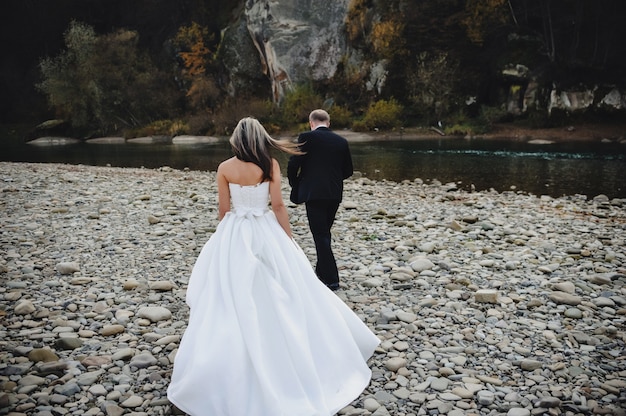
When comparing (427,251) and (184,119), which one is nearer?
(427,251)

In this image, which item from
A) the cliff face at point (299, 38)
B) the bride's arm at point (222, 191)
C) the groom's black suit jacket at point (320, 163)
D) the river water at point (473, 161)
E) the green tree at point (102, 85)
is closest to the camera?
the bride's arm at point (222, 191)

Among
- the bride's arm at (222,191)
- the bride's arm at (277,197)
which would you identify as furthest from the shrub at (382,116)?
the bride's arm at (222,191)

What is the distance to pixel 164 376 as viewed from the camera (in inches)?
166

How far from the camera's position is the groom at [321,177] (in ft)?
19.8

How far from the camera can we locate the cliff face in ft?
160

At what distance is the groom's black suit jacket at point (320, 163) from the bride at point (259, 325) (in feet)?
5.09

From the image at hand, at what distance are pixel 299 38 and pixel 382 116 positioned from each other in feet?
49.7

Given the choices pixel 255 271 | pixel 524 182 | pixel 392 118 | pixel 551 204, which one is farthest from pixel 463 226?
pixel 392 118

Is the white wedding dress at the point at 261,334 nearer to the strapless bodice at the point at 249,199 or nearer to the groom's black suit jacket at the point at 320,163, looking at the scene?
the strapless bodice at the point at 249,199

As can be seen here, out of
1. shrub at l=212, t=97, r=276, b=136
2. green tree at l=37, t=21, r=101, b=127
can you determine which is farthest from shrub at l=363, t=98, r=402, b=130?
green tree at l=37, t=21, r=101, b=127

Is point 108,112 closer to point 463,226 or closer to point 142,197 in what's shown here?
point 142,197

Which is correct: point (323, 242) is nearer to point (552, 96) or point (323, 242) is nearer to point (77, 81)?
point (552, 96)

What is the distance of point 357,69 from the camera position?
4738cm

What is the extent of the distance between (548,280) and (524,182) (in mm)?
12576
